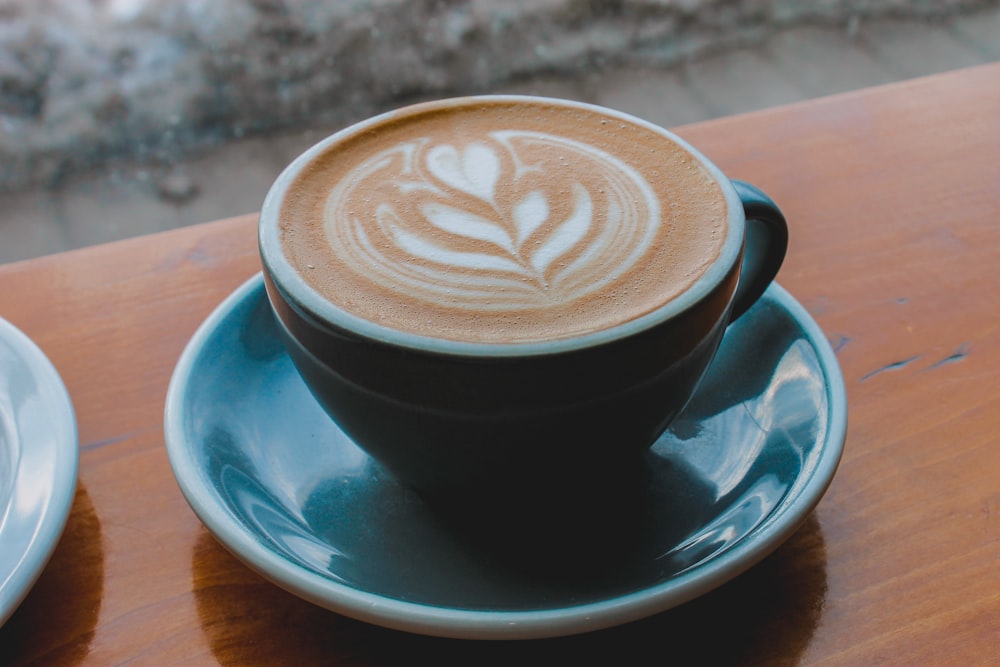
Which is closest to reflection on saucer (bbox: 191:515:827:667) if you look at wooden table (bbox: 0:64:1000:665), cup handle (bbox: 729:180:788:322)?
wooden table (bbox: 0:64:1000:665)

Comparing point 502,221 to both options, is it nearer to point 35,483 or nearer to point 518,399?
point 518,399

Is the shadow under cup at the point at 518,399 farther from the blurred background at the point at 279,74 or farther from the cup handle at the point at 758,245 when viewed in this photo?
the blurred background at the point at 279,74

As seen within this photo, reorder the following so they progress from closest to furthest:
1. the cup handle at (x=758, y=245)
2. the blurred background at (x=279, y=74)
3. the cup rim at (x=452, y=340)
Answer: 1. the cup rim at (x=452, y=340)
2. the cup handle at (x=758, y=245)
3. the blurred background at (x=279, y=74)

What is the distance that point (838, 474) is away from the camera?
0.51 m

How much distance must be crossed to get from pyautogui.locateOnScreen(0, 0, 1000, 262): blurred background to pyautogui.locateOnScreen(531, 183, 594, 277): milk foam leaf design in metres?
1.15

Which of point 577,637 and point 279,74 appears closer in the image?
point 577,637

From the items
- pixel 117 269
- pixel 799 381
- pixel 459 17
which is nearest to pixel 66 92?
pixel 459 17

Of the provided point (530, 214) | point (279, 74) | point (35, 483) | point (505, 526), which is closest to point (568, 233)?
point (530, 214)

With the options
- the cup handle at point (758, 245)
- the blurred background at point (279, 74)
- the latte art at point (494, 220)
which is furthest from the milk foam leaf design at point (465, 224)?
the blurred background at point (279, 74)

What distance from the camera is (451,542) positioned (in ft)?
1.50

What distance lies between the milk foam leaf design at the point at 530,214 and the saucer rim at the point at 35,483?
0.79ft

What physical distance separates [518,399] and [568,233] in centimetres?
11

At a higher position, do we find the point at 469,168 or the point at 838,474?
the point at 469,168

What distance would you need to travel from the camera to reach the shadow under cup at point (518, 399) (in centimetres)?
39
